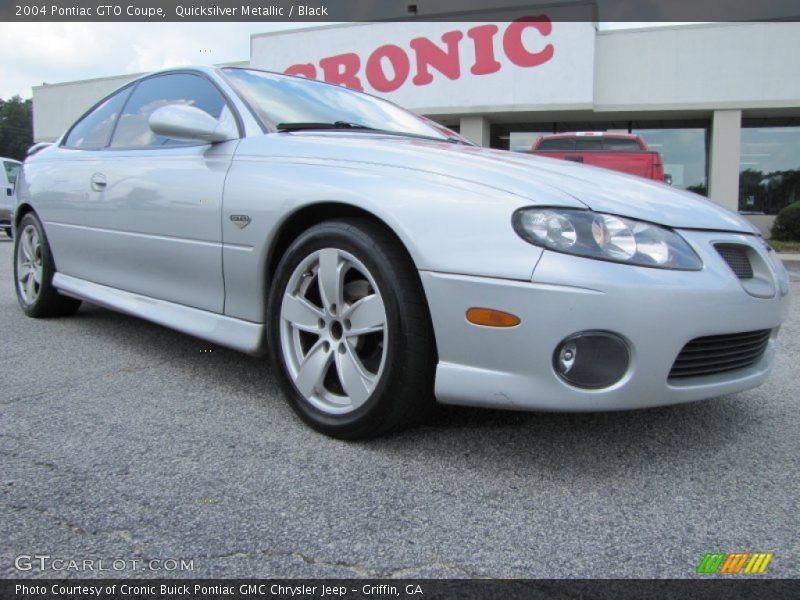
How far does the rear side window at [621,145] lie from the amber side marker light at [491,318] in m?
8.10

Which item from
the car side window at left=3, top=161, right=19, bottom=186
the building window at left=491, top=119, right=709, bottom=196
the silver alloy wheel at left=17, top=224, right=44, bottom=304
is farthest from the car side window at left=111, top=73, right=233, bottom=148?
the building window at left=491, top=119, right=709, bottom=196

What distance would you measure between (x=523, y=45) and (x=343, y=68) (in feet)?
15.1

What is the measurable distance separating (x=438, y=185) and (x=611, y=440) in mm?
1098

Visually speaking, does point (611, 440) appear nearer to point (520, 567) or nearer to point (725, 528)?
point (725, 528)

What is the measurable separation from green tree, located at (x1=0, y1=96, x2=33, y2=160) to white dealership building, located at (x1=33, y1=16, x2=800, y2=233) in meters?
48.4

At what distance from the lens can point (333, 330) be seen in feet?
7.71

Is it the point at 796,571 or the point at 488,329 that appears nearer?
Answer: the point at 796,571

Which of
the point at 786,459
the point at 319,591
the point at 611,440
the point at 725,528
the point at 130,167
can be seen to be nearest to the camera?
the point at 319,591

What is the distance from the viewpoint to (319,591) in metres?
1.46

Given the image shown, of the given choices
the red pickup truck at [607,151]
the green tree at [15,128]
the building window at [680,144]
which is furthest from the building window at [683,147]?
the green tree at [15,128]

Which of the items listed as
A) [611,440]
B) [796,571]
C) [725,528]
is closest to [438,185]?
[611,440]

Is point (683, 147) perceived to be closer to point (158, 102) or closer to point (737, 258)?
point (158, 102)

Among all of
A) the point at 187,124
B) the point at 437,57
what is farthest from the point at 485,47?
the point at 187,124

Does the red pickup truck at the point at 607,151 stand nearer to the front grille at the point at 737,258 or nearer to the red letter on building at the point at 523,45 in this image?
the front grille at the point at 737,258
